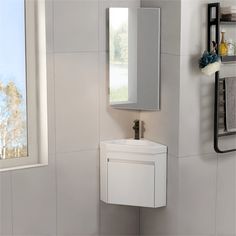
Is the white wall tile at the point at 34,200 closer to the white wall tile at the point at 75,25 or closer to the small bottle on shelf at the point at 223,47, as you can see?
the white wall tile at the point at 75,25

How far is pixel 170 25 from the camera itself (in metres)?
2.77

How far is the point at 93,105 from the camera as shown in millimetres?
2945

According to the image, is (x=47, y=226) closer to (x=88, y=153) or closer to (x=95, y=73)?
(x=88, y=153)

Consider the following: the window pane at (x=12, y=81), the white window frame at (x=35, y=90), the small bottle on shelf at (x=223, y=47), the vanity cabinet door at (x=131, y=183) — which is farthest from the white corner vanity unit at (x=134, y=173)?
the small bottle on shelf at (x=223, y=47)

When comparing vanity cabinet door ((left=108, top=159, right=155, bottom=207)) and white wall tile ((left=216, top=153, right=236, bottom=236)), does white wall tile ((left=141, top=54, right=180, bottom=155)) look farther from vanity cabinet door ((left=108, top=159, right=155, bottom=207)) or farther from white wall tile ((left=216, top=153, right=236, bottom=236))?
white wall tile ((left=216, top=153, right=236, bottom=236))

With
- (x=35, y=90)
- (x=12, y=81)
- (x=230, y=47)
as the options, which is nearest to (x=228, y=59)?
(x=230, y=47)

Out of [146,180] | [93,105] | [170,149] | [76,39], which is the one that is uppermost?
[76,39]

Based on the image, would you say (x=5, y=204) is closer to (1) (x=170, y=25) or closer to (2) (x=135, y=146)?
(2) (x=135, y=146)

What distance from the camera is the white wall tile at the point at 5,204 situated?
275cm

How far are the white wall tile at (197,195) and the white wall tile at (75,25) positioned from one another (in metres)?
0.81

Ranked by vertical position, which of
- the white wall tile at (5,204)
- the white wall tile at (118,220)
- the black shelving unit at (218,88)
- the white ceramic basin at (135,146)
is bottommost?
the white wall tile at (118,220)

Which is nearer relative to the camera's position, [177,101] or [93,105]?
[177,101]

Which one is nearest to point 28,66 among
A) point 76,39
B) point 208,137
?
point 76,39

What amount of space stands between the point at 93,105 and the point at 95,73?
18cm
